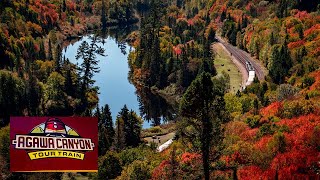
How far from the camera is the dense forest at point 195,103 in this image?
150 feet

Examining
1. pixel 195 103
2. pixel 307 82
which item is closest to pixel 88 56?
pixel 307 82

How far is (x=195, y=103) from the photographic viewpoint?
1629 inches

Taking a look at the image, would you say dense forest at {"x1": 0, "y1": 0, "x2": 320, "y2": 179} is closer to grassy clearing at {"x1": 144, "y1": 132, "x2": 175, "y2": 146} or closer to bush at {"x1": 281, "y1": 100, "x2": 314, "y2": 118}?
bush at {"x1": 281, "y1": 100, "x2": 314, "y2": 118}

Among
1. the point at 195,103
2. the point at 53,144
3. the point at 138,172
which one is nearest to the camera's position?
the point at 53,144

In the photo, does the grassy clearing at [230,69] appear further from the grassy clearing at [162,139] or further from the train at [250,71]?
the grassy clearing at [162,139]

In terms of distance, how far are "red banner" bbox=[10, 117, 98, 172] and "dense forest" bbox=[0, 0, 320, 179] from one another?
13.1m

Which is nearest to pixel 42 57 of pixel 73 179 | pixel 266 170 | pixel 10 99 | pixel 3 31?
pixel 3 31

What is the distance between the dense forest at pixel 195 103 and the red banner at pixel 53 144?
13.1 m

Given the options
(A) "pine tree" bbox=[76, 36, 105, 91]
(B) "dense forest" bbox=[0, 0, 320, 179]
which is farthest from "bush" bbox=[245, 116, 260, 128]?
(A) "pine tree" bbox=[76, 36, 105, 91]

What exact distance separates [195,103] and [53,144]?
15.2m

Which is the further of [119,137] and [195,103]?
[119,137]

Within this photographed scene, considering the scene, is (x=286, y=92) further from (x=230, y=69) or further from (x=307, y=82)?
(x=230, y=69)

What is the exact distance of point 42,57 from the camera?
569 ft

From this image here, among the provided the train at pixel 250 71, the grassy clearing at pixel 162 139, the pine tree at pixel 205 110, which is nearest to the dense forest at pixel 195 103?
the pine tree at pixel 205 110
